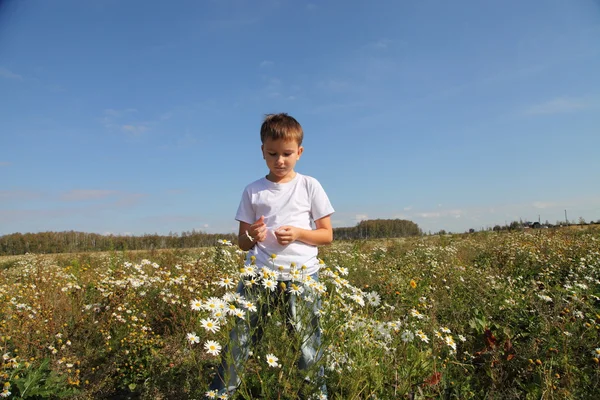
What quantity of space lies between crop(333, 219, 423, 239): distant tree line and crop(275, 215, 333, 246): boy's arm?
1847 cm

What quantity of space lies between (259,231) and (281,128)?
26.2 inches

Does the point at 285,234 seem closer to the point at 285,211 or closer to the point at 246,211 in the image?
the point at 285,211

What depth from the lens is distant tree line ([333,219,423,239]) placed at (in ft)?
73.8

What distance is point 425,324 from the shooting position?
3.20 metres

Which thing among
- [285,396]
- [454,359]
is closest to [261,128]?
[285,396]

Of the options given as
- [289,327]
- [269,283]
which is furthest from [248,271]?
[289,327]

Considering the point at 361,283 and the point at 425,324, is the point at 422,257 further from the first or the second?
the point at 425,324

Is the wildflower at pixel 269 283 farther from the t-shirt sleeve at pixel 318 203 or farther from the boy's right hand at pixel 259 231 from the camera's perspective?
the t-shirt sleeve at pixel 318 203

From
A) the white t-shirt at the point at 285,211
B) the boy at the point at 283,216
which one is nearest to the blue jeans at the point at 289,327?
the boy at the point at 283,216

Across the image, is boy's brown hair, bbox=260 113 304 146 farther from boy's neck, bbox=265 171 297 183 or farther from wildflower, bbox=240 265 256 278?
wildflower, bbox=240 265 256 278

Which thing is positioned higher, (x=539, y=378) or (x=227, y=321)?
(x=227, y=321)

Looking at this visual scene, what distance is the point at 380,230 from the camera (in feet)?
79.8

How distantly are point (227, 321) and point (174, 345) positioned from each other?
234 centimetres

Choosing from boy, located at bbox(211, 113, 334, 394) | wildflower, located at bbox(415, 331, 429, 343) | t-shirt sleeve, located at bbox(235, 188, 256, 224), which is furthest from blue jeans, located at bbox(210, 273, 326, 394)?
wildflower, located at bbox(415, 331, 429, 343)
